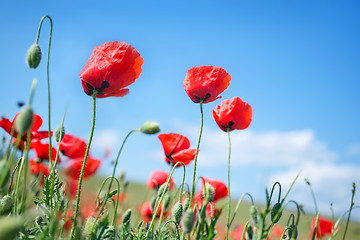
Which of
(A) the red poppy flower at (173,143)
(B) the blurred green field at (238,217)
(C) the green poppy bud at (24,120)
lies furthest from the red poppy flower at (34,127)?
(C) the green poppy bud at (24,120)

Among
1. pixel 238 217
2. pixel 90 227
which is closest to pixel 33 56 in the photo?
pixel 90 227

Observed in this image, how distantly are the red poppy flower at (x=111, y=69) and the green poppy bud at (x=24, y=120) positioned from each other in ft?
1.57

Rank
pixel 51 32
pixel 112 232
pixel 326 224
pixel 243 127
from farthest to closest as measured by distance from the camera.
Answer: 1. pixel 326 224
2. pixel 243 127
3. pixel 51 32
4. pixel 112 232

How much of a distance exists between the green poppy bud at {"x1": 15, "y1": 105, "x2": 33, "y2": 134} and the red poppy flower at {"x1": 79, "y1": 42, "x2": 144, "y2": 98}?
0.48 meters

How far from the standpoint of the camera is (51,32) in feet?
4.03

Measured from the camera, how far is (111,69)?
130 centimetres

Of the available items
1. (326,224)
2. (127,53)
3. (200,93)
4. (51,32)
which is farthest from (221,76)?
(326,224)

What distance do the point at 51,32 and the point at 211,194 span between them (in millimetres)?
783

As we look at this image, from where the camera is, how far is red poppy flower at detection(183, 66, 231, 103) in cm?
171

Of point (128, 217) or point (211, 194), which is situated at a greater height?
point (211, 194)

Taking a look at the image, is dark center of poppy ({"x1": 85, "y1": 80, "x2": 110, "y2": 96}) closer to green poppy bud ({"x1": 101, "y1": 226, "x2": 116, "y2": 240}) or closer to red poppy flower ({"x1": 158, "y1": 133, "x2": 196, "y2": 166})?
green poppy bud ({"x1": 101, "y1": 226, "x2": 116, "y2": 240})

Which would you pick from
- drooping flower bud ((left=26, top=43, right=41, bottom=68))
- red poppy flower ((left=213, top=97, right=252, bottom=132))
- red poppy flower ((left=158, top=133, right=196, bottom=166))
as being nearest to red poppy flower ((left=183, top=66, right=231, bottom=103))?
red poppy flower ((left=213, top=97, right=252, bottom=132))

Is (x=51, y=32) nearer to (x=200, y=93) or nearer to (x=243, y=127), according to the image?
(x=200, y=93)

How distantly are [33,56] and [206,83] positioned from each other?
0.81 meters
